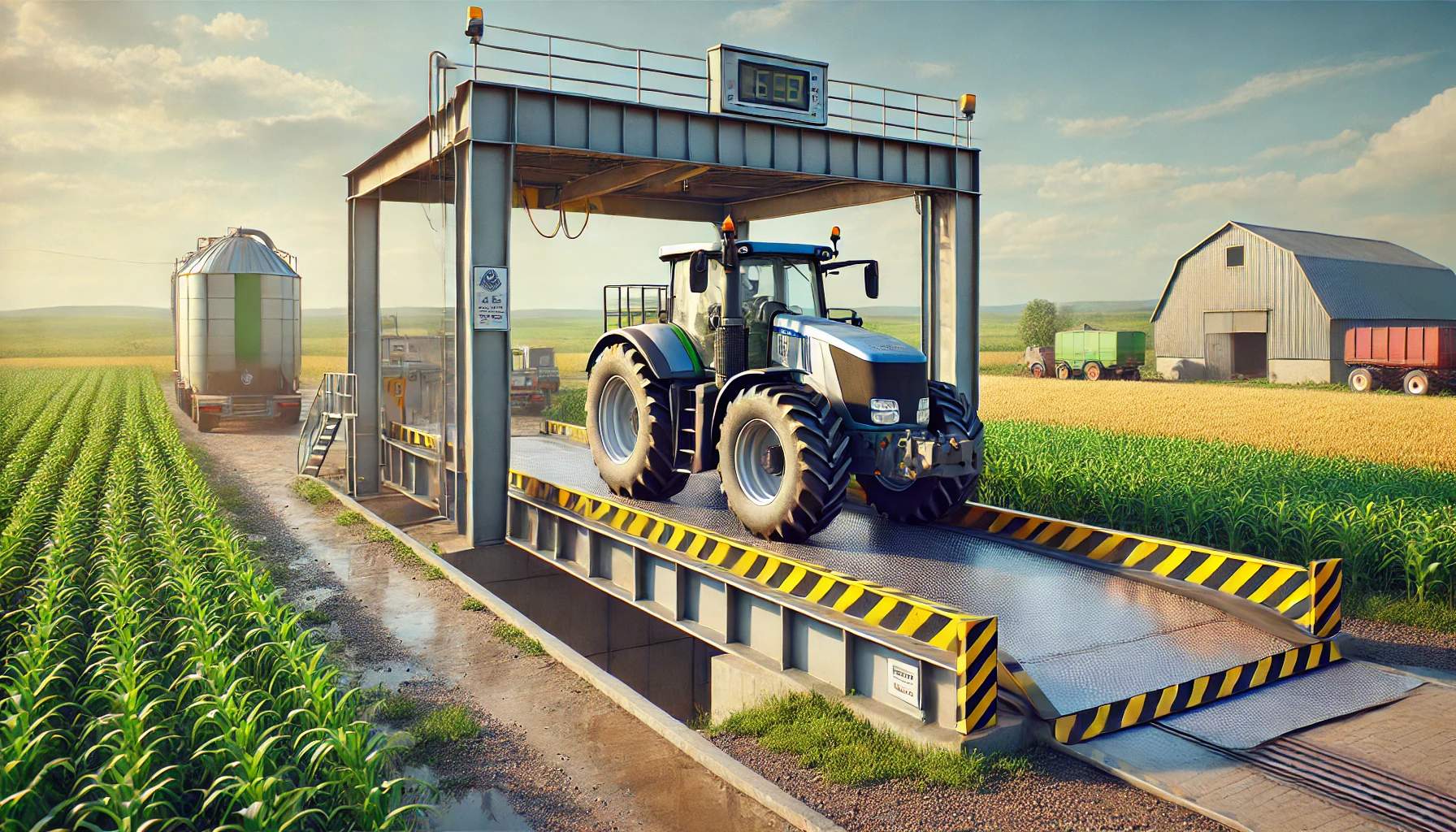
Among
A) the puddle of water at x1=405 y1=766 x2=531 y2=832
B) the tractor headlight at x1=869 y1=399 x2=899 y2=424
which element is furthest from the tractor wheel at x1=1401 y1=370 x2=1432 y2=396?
the puddle of water at x1=405 y1=766 x2=531 y2=832

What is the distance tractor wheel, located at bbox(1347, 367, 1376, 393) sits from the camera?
1298 inches

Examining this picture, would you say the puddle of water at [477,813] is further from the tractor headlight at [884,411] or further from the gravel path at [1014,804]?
the tractor headlight at [884,411]

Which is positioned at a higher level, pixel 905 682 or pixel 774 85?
pixel 774 85

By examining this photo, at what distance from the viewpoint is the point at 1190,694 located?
6320 millimetres

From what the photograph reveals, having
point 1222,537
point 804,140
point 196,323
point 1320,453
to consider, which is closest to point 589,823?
point 1222,537

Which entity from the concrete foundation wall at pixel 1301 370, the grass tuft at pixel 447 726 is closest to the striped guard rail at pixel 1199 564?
the grass tuft at pixel 447 726

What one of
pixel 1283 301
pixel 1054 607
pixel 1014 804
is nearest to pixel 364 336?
pixel 1054 607

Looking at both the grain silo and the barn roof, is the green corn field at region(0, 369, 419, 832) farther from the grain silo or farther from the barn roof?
the barn roof

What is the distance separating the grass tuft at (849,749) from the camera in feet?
18.5

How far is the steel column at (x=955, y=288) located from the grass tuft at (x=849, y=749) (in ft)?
26.3

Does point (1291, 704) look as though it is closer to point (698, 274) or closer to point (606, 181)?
point (698, 274)

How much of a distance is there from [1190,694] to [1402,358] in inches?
1258

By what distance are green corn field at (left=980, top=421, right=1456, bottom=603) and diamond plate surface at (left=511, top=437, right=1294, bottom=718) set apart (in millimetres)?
3036

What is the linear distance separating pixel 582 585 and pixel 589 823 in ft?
23.4
